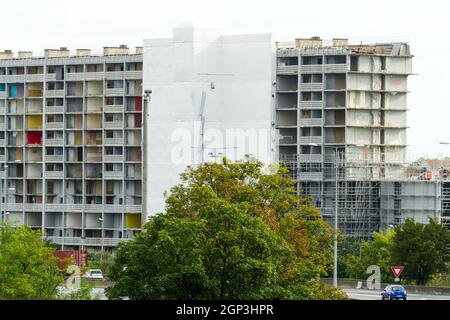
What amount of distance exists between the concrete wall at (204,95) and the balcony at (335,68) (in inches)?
236

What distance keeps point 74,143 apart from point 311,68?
2809 centimetres

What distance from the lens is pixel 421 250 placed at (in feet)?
333

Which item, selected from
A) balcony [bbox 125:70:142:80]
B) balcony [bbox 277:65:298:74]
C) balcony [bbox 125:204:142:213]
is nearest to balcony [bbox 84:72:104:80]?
balcony [bbox 125:70:142:80]

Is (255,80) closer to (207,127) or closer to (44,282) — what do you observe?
(207,127)

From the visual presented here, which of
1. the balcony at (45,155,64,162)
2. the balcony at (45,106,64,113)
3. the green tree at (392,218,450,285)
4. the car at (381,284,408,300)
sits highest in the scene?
the balcony at (45,106,64,113)

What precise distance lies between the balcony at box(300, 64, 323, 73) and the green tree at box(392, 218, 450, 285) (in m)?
40.7

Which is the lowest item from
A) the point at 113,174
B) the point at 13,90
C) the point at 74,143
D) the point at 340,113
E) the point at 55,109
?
the point at 113,174

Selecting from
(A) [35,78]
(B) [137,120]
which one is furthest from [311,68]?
(A) [35,78]

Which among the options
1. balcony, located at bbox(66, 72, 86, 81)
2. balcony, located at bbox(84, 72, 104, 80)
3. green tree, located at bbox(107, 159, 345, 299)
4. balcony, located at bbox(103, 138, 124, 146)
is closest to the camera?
green tree, located at bbox(107, 159, 345, 299)

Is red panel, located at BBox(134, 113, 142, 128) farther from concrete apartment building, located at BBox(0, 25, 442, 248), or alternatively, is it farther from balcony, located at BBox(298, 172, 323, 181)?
balcony, located at BBox(298, 172, 323, 181)

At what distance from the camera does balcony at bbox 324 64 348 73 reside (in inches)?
5492

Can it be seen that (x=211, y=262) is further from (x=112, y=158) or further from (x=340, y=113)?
(x=112, y=158)

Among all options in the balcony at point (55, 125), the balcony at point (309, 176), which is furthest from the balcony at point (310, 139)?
the balcony at point (55, 125)

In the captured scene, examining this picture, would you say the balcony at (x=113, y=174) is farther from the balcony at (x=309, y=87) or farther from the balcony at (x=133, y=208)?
the balcony at (x=309, y=87)
